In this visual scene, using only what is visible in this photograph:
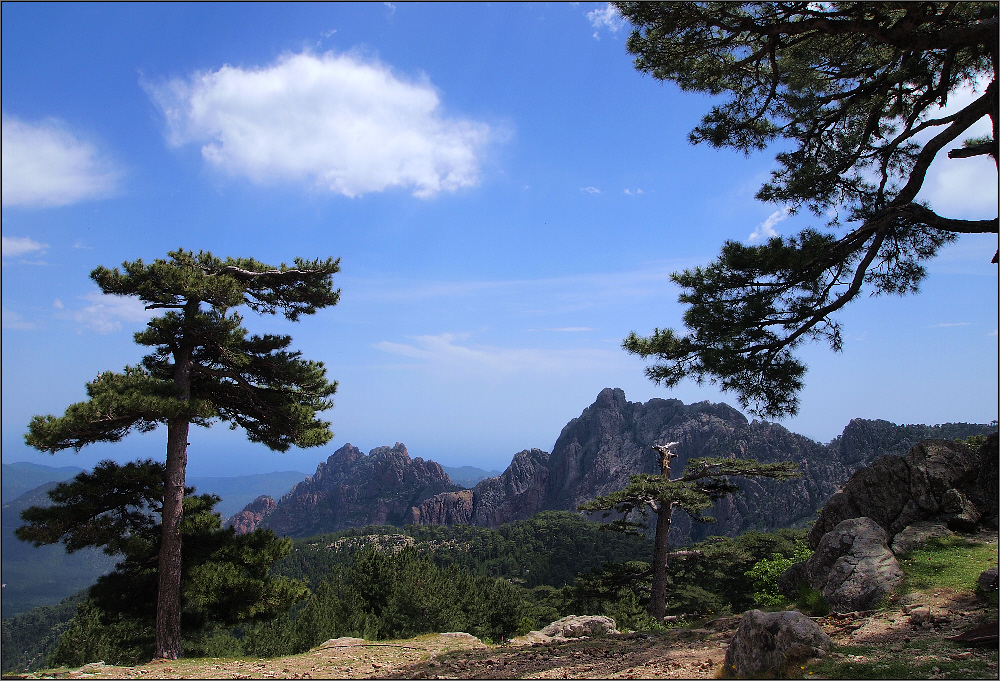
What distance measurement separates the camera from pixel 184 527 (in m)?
10.7

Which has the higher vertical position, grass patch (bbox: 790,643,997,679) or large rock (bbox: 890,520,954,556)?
large rock (bbox: 890,520,954,556)

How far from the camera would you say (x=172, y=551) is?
34.5ft

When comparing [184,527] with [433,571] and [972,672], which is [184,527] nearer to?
[972,672]

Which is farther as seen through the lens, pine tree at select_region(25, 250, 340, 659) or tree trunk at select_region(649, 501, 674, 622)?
tree trunk at select_region(649, 501, 674, 622)

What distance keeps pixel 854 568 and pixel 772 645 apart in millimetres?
2933

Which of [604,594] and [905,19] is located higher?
[905,19]

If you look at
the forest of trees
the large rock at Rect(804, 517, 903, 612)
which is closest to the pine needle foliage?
the large rock at Rect(804, 517, 903, 612)

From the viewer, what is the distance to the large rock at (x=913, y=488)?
8734mm

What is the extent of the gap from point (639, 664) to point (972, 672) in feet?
10.6

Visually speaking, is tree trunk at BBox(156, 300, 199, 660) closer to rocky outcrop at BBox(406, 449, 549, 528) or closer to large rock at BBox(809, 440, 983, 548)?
large rock at BBox(809, 440, 983, 548)

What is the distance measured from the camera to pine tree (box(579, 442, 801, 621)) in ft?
43.8

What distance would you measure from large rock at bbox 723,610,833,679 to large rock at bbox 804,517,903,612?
6.47 ft

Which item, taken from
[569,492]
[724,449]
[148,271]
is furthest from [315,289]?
[569,492]

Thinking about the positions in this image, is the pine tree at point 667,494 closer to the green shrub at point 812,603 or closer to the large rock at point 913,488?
the large rock at point 913,488
